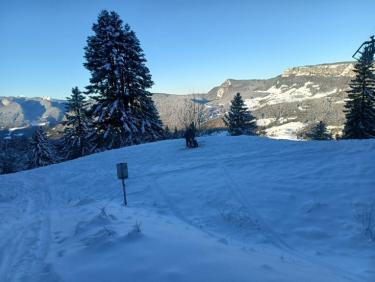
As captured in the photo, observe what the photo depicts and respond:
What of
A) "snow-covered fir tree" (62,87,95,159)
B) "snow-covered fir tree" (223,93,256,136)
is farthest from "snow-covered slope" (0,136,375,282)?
"snow-covered fir tree" (223,93,256,136)

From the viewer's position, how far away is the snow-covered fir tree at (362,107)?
3222cm

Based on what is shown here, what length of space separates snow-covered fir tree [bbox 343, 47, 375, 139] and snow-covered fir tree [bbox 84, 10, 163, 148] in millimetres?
20093

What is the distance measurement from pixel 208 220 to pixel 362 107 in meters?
30.4

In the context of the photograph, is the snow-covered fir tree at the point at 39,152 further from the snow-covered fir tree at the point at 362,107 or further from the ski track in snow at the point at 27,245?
the snow-covered fir tree at the point at 362,107

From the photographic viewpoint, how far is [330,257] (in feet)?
20.1

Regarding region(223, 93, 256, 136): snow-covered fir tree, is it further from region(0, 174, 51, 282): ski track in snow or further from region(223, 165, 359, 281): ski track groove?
region(0, 174, 51, 282): ski track in snow

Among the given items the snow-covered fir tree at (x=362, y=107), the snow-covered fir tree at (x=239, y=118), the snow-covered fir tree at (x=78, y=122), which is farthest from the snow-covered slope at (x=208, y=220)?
the snow-covered fir tree at (x=239, y=118)

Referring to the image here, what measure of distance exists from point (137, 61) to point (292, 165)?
828 inches

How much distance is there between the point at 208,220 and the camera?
8656 millimetres

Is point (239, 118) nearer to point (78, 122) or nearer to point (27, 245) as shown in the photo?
point (78, 122)

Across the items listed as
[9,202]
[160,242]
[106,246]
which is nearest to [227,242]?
[160,242]

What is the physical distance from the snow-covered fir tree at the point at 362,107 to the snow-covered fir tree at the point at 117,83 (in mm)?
20093

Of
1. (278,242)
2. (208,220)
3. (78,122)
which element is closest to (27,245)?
(208,220)

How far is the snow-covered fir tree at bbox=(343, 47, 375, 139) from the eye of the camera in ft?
106
